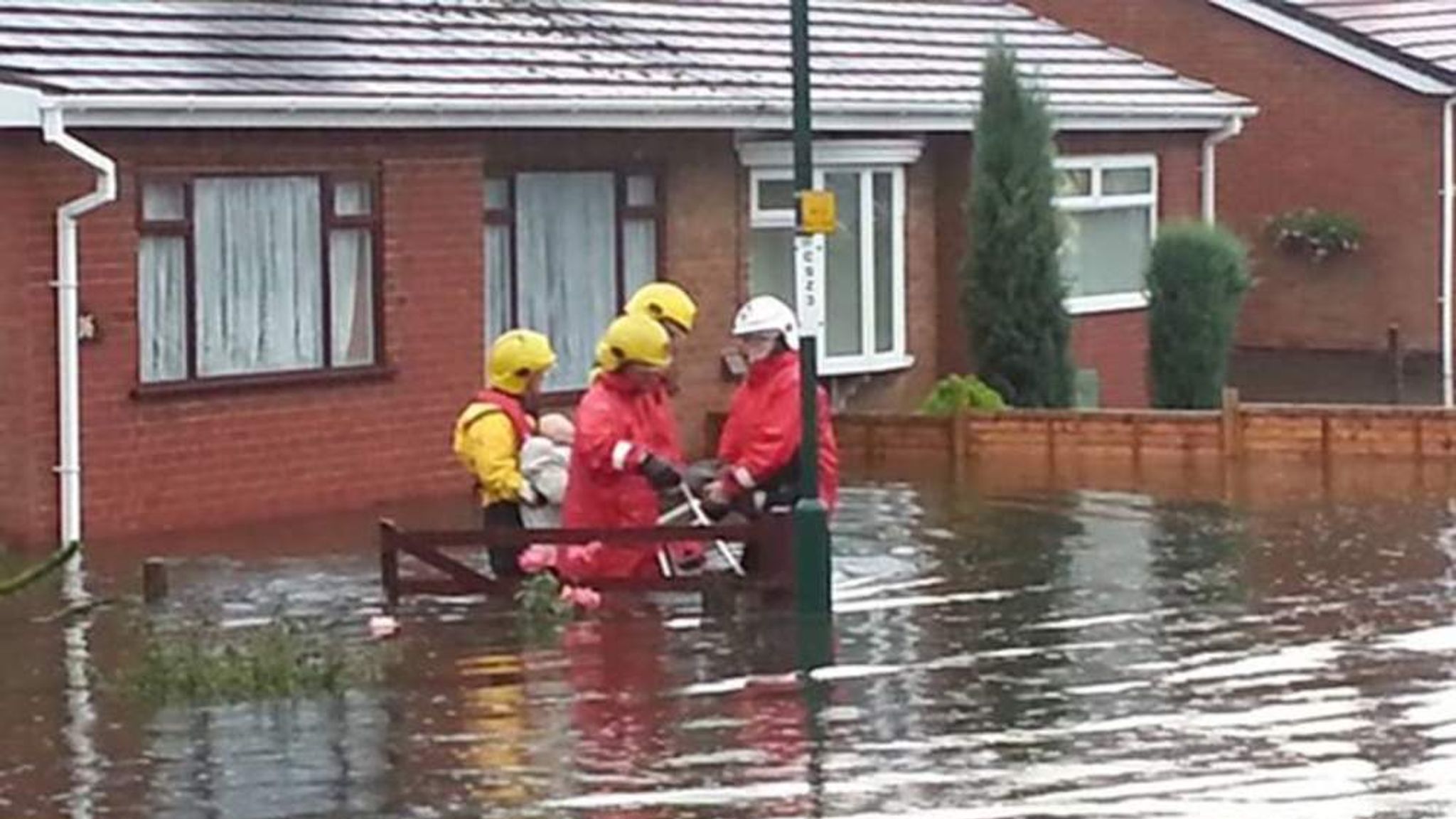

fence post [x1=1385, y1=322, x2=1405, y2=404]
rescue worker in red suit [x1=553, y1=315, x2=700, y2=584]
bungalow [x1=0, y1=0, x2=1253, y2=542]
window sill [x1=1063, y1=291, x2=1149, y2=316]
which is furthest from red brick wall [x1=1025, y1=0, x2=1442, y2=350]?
rescue worker in red suit [x1=553, y1=315, x2=700, y2=584]

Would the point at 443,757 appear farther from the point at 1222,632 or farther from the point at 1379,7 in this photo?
the point at 1379,7

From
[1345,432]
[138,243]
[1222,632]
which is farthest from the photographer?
[1345,432]

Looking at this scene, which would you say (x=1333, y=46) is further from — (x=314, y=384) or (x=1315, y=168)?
(x=314, y=384)

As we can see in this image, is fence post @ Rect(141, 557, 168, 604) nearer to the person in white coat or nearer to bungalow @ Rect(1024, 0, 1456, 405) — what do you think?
the person in white coat

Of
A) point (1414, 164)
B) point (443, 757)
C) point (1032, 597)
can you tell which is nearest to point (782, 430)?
point (1032, 597)

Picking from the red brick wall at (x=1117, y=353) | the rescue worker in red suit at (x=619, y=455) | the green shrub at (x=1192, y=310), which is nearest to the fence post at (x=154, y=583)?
the rescue worker in red suit at (x=619, y=455)

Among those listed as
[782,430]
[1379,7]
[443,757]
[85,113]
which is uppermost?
[1379,7]

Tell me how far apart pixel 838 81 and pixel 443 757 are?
54.7 feet

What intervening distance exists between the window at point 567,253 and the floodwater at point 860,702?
5.22 metres

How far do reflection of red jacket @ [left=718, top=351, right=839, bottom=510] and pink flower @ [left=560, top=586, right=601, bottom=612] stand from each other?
2.84 ft

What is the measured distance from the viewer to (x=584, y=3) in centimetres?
2861

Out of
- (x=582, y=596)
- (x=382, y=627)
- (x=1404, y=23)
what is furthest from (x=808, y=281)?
(x=1404, y=23)

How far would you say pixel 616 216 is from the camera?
26875 millimetres

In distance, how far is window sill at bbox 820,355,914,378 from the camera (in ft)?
95.5
